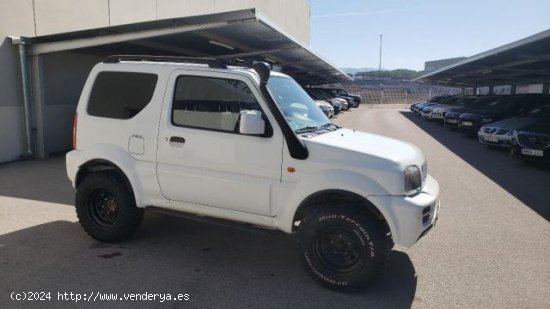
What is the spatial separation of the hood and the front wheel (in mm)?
369

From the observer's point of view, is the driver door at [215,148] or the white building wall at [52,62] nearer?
the driver door at [215,148]

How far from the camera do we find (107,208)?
5184 millimetres

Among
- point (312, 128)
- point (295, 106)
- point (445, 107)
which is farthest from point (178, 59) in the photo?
point (445, 107)

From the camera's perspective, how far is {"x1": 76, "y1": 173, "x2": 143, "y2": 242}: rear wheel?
195 inches

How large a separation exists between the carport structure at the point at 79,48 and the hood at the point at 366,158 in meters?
5.72

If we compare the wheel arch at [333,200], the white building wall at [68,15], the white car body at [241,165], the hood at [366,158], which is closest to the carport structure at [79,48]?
the white building wall at [68,15]

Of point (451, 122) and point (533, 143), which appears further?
point (451, 122)

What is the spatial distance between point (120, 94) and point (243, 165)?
180 centimetres

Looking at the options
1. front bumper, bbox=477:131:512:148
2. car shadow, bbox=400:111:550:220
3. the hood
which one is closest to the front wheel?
the hood

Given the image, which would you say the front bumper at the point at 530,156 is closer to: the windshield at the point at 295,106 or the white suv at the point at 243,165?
the white suv at the point at 243,165

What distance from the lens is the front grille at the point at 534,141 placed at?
10353 millimetres

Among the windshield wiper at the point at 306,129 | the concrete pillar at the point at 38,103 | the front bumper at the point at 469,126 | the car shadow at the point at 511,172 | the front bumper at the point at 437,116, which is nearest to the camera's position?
the windshield wiper at the point at 306,129

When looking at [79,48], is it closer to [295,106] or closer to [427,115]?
[295,106]

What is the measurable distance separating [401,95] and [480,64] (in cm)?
4702
